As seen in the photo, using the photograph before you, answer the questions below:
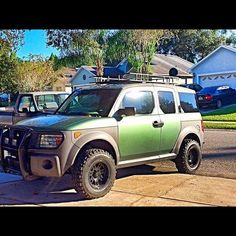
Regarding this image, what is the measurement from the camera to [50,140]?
569 cm

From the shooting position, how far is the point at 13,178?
7320 millimetres

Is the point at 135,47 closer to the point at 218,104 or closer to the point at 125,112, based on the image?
the point at 218,104

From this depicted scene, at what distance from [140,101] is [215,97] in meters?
19.9

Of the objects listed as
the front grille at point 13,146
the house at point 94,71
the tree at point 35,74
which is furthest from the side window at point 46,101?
the house at point 94,71

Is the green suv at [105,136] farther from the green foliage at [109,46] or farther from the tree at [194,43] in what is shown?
the tree at [194,43]

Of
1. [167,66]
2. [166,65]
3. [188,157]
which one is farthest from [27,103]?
[166,65]

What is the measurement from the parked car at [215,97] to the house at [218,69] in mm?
3958

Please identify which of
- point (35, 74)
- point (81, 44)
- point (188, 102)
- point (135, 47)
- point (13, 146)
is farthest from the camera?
point (135, 47)

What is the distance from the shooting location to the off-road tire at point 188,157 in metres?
7.54
